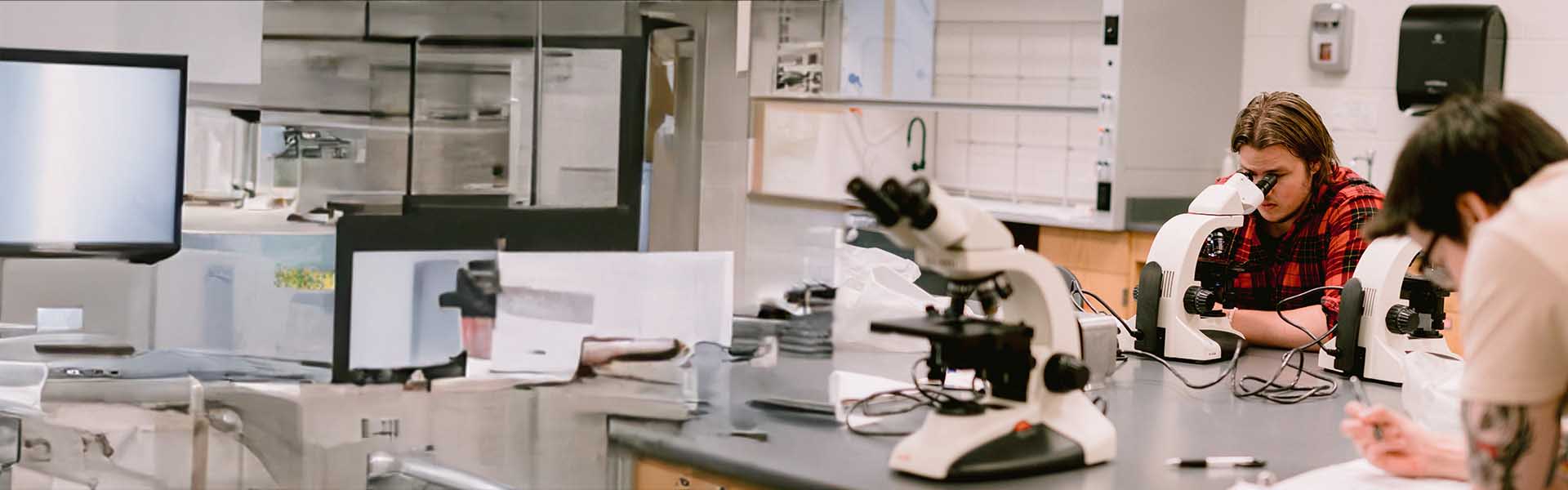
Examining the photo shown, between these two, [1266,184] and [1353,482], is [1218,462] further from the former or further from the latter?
[1266,184]

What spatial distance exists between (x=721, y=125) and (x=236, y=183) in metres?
1.46

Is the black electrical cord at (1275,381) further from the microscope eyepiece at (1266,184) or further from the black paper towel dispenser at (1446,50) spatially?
the black paper towel dispenser at (1446,50)

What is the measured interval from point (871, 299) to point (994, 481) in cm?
80

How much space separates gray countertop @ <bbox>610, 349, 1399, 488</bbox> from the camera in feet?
5.19

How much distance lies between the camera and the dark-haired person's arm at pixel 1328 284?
8.37 ft

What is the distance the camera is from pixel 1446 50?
427cm

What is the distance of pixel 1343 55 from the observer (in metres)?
4.67

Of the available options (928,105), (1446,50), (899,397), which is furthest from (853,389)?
(928,105)

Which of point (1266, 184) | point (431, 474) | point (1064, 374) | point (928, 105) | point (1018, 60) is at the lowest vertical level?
point (431, 474)

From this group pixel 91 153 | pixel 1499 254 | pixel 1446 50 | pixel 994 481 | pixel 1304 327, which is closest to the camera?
pixel 1499 254

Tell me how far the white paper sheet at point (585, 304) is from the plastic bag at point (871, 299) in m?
0.28

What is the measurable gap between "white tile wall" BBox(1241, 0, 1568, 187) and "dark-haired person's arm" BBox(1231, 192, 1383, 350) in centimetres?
149

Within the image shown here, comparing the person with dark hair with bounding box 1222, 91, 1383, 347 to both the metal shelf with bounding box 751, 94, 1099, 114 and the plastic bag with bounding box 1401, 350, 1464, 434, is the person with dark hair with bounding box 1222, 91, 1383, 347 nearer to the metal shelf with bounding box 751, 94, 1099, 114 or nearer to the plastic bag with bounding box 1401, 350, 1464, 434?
the plastic bag with bounding box 1401, 350, 1464, 434

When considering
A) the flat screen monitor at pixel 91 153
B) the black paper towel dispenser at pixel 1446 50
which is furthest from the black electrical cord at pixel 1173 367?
the black paper towel dispenser at pixel 1446 50
